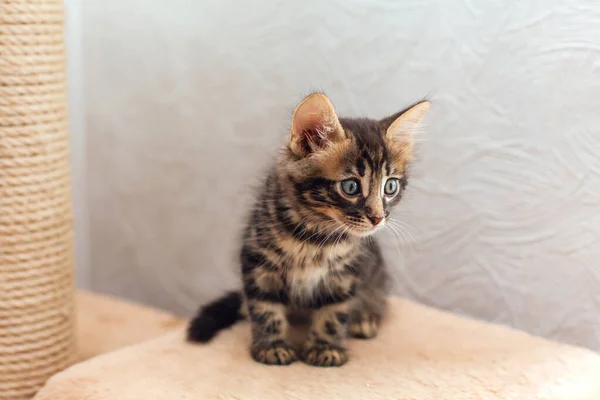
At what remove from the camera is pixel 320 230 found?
127 centimetres

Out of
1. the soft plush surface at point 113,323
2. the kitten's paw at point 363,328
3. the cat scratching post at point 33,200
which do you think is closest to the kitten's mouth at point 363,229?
the kitten's paw at point 363,328

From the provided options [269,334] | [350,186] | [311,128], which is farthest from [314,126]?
[269,334]

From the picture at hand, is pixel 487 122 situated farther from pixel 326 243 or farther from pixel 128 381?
pixel 128 381

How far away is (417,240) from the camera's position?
1.67 metres

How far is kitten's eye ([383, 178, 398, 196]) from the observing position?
4.15 feet

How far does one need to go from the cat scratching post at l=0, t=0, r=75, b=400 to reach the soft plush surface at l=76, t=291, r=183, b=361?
34 centimetres

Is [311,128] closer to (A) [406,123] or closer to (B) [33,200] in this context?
(A) [406,123]

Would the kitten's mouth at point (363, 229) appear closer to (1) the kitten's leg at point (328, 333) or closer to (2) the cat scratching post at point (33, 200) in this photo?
(1) the kitten's leg at point (328, 333)

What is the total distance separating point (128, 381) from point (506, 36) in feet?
3.29

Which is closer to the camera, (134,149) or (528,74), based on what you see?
(528,74)

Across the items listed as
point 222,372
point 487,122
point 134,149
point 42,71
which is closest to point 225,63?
point 134,149

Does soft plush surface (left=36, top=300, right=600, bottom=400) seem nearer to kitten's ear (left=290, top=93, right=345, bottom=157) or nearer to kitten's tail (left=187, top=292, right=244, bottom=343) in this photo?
kitten's tail (left=187, top=292, right=244, bottom=343)

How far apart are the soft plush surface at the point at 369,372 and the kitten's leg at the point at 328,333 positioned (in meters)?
0.03

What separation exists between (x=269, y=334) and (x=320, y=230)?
0.24m
